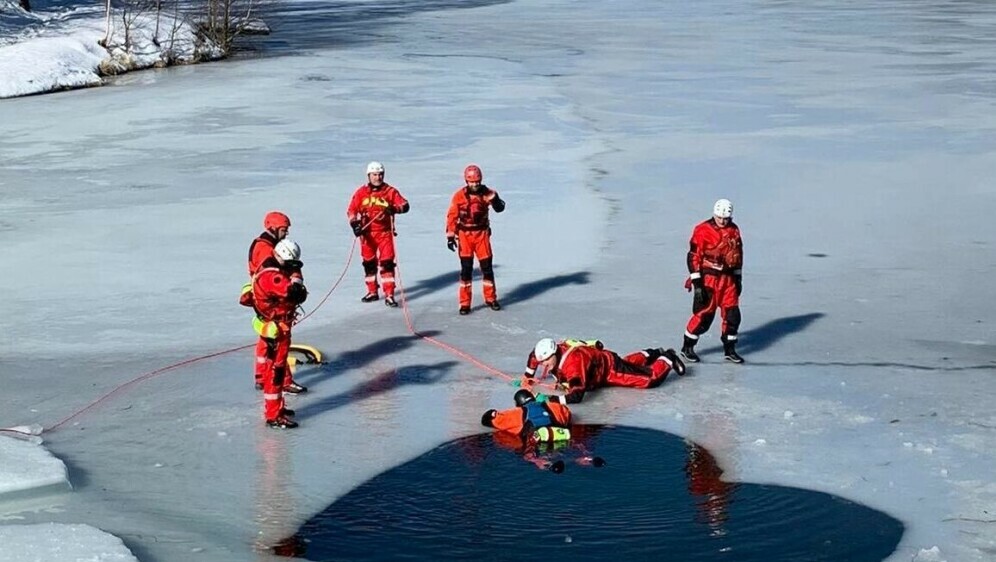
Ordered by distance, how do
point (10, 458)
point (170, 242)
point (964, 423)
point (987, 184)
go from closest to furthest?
point (10, 458) < point (964, 423) < point (170, 242) < point (987, 184)

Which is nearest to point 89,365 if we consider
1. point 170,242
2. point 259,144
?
point 170,242

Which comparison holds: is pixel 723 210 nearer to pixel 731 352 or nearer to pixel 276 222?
pixel 731 352

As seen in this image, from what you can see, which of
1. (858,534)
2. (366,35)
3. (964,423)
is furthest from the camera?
(366,35)

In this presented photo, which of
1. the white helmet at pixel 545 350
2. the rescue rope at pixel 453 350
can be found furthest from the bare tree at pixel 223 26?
the white helmet at pixel 545 350

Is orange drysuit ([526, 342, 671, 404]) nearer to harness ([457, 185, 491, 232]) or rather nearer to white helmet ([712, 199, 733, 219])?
white helmet ([712, 199, 733, 219])

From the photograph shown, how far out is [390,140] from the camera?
2438 cm

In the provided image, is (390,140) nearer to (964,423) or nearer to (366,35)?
(964,423)

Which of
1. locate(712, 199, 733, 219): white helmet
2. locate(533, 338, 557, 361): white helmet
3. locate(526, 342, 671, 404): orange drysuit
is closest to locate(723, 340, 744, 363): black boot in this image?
locate(526, 342, 671, 404): orange drysuit

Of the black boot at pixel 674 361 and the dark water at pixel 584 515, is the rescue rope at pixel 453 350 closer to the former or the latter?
the black boot at pixel 674 361

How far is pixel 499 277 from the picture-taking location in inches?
604

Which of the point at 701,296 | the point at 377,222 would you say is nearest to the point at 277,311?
the point at 701,296

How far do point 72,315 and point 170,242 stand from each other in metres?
3.28

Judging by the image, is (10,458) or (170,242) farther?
(170,242)

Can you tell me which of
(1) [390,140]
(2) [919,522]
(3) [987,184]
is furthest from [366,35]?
(2) [919,522]
